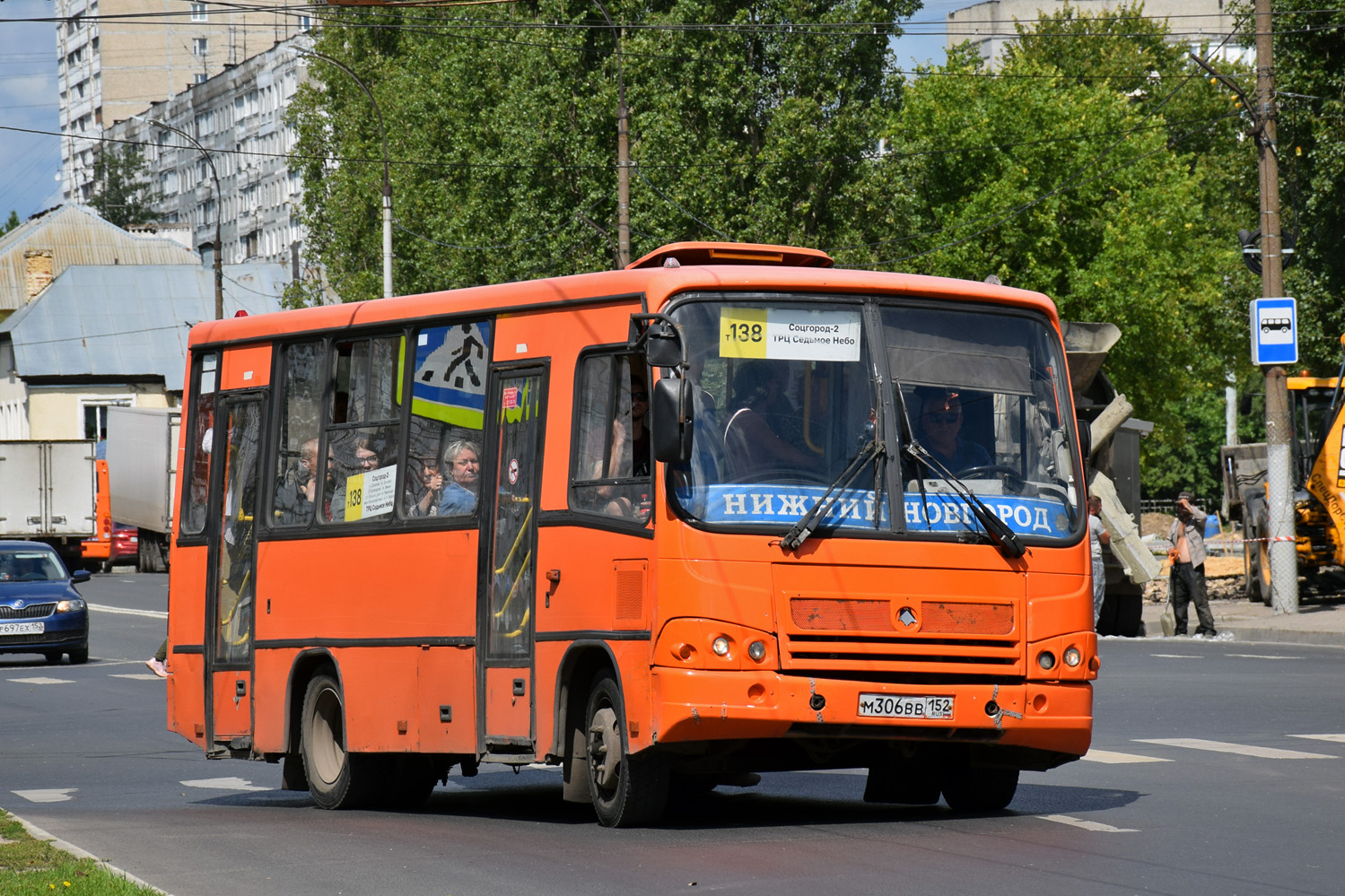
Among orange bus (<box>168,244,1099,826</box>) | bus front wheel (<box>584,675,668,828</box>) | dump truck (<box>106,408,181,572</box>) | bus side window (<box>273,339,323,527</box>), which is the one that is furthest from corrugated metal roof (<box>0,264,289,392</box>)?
bus front wheel (<box>584,675,668,828</box>)

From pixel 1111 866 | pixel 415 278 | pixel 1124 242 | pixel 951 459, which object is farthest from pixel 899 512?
pixel 415 278

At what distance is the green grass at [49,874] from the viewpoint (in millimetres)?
8617

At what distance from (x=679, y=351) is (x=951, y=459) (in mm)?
1526

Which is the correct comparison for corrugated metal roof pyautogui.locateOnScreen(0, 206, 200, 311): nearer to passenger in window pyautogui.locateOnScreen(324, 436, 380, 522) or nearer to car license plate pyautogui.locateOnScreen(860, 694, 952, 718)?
passenger in window pyautogui.locateOnScreen(324, 436, 380, 522)

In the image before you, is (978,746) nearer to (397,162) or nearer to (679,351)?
(679,351)

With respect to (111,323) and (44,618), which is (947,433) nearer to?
(44,618)

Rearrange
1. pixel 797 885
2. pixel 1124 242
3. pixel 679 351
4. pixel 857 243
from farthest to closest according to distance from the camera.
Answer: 1. pixel 1124 242
2. pixel 857 243
3. pixel 679 351
4. pixel 797 885

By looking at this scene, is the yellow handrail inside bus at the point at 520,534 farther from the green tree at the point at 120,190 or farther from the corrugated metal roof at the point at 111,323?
the green tree at the point at 120,190

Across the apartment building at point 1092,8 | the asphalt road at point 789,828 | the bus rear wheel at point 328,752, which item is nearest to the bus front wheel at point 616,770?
the asphalt road at point 789,828

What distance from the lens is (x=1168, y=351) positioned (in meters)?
62.8

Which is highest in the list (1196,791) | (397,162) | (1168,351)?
(397,162)

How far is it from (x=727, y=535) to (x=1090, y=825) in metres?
2.35

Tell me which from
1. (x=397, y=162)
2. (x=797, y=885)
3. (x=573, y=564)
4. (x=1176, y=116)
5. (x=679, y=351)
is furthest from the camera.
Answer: (x=1176, y=116)

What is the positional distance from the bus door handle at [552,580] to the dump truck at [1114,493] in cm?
1548
